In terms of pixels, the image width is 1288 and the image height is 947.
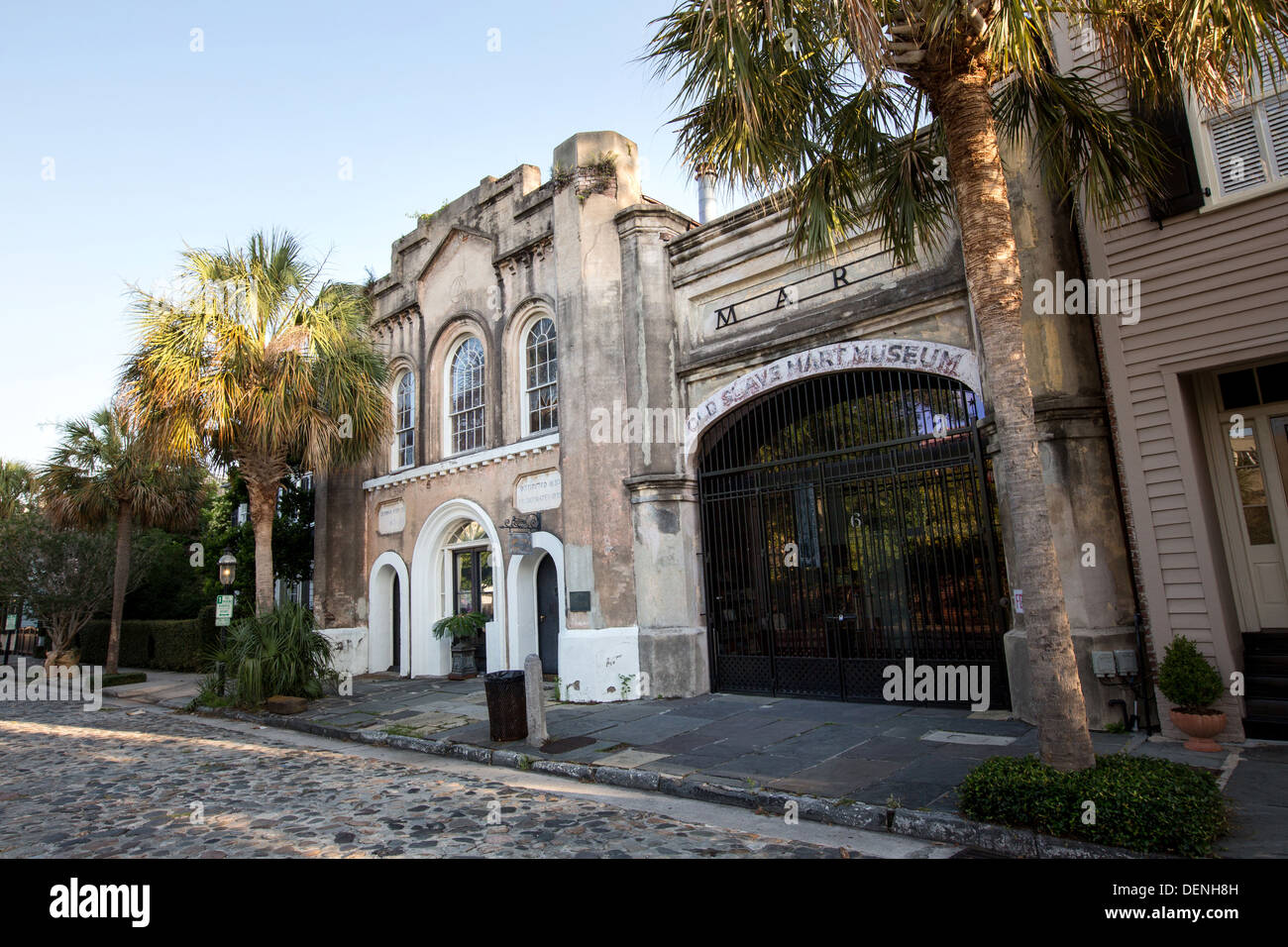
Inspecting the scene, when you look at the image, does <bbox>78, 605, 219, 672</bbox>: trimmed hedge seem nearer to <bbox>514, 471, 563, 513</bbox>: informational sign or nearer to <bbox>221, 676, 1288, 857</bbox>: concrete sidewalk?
<bbox>221, 676, 1288, 857</bbox>: concrete sidewalk

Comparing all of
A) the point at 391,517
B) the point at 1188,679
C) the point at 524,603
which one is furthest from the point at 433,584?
the point at 1188,679

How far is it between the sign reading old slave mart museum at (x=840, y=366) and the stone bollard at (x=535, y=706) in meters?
4.68

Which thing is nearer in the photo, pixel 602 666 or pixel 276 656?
pixel 602 666

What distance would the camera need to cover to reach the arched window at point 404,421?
17859mm

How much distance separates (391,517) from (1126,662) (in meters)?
14.4

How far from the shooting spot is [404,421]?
1805 cm

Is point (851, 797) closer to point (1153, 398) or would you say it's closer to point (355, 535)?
point (1153, 398)

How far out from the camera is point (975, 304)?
606 centimetres

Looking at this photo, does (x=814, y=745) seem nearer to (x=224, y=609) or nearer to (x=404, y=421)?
(x=224, y=609)

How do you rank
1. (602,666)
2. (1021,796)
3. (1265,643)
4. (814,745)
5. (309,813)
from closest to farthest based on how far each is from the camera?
(1021,796), (309,813), (1265,643), (814,745), (602,666)

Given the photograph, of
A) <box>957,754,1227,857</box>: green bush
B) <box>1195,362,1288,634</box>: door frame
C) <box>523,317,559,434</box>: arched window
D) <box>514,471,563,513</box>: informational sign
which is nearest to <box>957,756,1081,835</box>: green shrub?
<box>957,754,1227,857</box>: green bush

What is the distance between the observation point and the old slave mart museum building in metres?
8.59

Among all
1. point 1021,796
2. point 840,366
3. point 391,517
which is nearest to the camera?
point 1021,796
